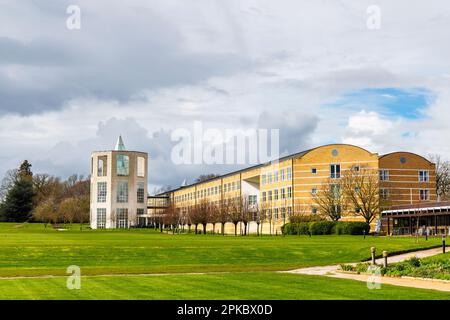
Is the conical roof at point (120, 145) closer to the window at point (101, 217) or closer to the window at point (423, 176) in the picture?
the window at point (101, 217)

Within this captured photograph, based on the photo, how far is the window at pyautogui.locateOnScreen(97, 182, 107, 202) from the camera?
6004 inches

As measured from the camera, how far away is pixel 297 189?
10244cm

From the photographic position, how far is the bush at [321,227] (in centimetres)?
8356

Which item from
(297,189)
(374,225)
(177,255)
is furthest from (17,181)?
(177,255)

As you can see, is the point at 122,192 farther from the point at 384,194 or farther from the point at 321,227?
the point at 321,227

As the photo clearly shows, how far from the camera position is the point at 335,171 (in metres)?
99.7

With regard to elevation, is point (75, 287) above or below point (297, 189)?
below

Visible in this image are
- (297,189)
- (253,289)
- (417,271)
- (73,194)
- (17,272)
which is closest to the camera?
(253,289)

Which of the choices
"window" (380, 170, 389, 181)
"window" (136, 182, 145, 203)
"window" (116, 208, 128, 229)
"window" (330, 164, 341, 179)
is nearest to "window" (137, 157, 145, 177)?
"window" (136, 182, 145, 203)

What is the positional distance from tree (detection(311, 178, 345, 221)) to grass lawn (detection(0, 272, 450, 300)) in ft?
221

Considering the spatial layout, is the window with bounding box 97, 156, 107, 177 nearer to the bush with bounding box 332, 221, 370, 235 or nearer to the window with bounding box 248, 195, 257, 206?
the window with bounding box 248, 195, 257, 206
